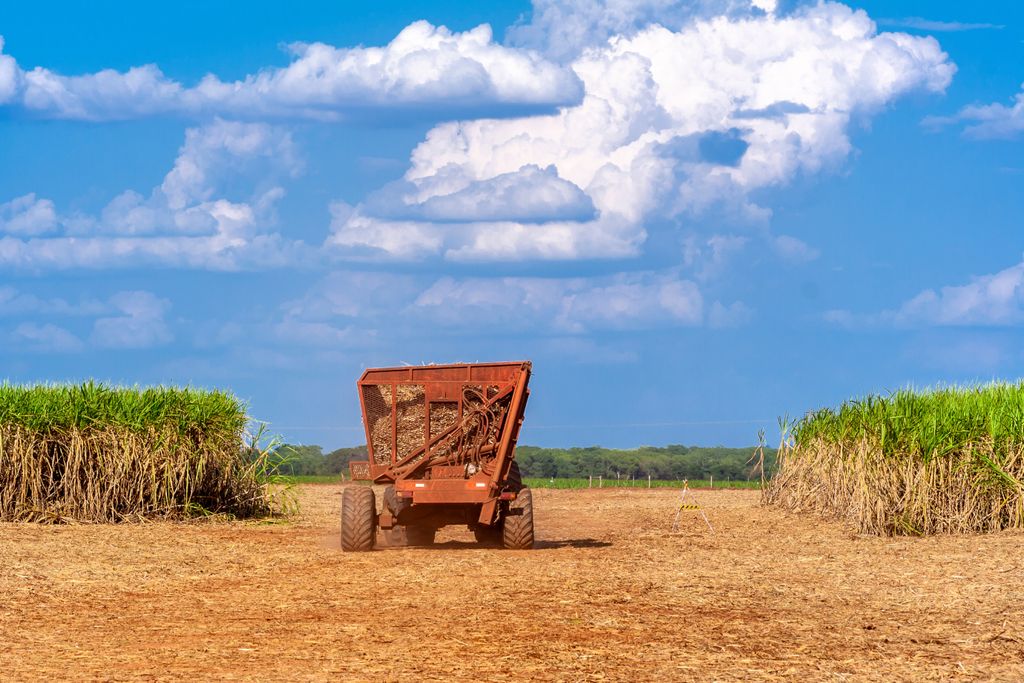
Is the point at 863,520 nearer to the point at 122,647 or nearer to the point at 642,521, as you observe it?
the point at 642,521

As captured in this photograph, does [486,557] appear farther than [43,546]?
No

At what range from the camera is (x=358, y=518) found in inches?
820

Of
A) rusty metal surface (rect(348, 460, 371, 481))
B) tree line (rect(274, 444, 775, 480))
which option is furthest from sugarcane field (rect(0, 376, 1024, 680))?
tree line (rect(274, 444, 775, 480))

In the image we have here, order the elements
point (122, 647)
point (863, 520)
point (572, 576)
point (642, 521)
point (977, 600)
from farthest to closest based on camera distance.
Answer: point (642, 521)
point (863, 520)
point (572, 576)
point (977, 600)
point (122, 647)

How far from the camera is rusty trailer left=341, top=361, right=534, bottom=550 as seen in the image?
20.6 metres

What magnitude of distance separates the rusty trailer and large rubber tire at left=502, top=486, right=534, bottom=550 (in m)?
0.02

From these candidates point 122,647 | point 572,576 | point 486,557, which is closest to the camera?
point 122,647

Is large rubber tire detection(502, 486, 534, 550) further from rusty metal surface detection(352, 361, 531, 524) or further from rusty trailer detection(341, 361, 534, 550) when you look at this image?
rusty metal surface detection(352, 361, 531, 524)

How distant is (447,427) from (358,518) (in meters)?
2.05

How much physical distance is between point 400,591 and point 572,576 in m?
2.57

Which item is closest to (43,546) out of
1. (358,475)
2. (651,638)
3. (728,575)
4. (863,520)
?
(358,475)

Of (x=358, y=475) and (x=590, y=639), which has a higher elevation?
(x=358, y=475)

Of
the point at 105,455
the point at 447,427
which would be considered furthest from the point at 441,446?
the point at 105,455

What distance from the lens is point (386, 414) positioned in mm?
21172
